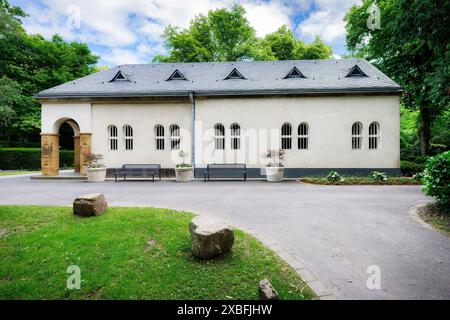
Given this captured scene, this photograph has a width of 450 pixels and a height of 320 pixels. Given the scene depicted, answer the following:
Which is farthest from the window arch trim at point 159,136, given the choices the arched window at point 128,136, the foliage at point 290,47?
the foliage at point 290,47

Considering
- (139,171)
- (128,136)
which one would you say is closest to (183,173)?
(139,171)

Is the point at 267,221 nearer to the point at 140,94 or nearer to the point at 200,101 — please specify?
the point at 200,101

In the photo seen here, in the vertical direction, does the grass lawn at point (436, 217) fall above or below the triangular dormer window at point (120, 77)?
below

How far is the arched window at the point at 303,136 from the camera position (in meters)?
15.2

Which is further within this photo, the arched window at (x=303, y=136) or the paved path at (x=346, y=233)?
the arched window at (x=303, y=136)

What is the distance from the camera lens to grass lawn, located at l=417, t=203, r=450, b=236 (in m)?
5.26

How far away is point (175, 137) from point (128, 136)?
3340mm

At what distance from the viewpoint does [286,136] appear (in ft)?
50.0

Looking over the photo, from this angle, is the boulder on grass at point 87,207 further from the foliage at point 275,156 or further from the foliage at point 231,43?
the foliage at point 231,43

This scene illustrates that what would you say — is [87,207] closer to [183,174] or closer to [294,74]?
[183,174]

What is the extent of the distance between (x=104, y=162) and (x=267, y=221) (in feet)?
45.4

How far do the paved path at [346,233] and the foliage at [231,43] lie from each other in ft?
79.9

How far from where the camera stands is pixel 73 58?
28609 mm

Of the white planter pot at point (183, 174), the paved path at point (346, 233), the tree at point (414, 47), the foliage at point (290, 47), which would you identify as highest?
the foliage at point (290, 47)
